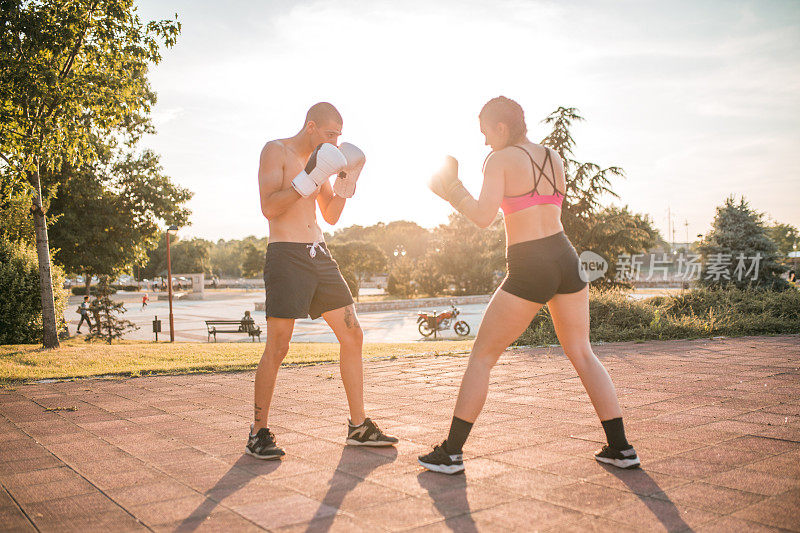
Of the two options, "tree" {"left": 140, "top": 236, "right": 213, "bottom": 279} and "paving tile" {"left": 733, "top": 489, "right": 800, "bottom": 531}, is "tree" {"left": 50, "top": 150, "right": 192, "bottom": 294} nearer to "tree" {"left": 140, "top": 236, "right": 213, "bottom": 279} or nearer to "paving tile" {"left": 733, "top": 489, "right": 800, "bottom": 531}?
"paving tile" {"left": 733, "top": 489, "right": 800, "bottom": 531}

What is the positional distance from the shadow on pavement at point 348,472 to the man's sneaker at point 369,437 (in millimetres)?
31

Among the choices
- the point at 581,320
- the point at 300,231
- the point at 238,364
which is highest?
the point at 300,231

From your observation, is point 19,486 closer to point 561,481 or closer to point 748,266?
point 561,481

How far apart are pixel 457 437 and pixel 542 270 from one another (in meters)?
0.87

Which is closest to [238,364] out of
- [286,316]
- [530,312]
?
[286,316]

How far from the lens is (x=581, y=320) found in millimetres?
2854

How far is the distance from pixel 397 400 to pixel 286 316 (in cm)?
178

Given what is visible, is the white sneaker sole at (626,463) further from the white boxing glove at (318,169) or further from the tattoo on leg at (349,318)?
the white boxing glove at (318,169)

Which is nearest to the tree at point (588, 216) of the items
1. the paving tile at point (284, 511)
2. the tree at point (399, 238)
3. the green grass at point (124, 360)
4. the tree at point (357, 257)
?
the green grass at point (124, 360)

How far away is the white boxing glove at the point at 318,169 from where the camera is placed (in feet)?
9.98

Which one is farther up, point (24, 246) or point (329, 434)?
point (24, 246)

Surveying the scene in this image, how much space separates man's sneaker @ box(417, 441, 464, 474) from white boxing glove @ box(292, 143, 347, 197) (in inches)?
56.1

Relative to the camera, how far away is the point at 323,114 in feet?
10.8

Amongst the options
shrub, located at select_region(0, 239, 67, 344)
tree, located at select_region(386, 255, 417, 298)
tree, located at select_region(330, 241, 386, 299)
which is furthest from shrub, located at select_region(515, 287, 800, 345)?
tree, located at select_region(330, 241, 386, 299)
